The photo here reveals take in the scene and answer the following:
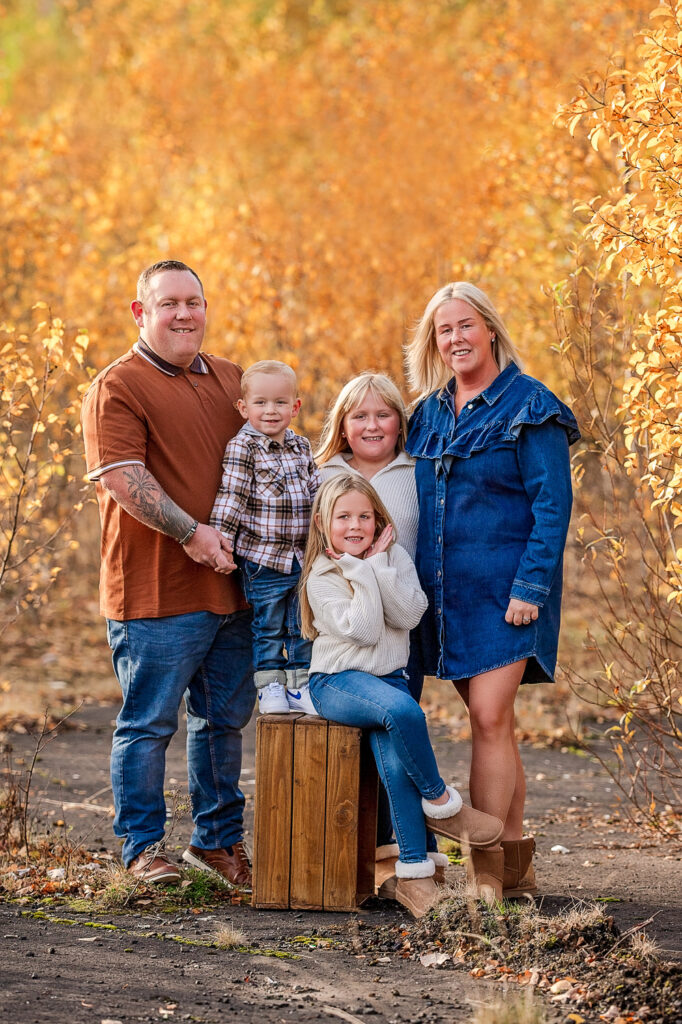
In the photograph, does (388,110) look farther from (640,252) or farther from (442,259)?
(640,252)

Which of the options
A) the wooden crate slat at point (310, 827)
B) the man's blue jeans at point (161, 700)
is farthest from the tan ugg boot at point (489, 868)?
the man's blue jeans at point (161, 700)

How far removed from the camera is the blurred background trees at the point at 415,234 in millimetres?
4285

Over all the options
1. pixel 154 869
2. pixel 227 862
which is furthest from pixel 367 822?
pixel 154 869

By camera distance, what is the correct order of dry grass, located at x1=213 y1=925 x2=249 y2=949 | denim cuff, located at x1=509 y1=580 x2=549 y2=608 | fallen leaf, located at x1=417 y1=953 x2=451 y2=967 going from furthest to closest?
denim cuff, located at x1=509 y1=580 x2=549 y2=608 → dry grass, located at x1=213 y1=925 x2=249 y2=949 → fallen leaf, located at x1=417 y1=953 x2=451 y2=967

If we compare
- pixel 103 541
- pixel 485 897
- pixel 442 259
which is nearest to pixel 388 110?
pixel 442 259

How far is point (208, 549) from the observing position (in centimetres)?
414

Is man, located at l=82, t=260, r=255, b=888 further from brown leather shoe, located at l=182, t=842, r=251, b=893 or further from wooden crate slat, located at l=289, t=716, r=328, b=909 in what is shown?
wooden crate slat, located at l=289, t=716, r=328, b=909

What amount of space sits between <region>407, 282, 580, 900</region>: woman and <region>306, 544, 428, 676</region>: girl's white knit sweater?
Result: 158 mm

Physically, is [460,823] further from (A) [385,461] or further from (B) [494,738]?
(A) [385,461]

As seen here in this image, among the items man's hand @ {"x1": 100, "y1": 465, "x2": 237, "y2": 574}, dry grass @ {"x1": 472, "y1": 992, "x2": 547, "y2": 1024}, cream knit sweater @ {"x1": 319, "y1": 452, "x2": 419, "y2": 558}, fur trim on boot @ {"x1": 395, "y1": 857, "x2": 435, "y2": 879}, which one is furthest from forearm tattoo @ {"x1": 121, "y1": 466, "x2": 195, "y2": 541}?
dry grass @ {"x1": 472, "y1": 992, "x2": 547, "y2": 1024}

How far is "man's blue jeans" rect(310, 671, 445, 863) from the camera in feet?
12.8

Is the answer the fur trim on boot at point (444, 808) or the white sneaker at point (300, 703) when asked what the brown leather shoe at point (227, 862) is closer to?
the white sneaker at point (300, 703)

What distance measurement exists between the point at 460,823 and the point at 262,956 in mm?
799

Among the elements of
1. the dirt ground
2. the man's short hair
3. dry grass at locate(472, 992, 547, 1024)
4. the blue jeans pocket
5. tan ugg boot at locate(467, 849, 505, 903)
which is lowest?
the dirt ground
